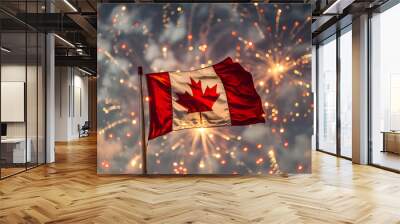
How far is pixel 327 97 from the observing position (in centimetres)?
1003

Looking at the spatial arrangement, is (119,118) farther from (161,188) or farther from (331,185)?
(331,185)

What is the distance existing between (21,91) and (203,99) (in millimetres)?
3465

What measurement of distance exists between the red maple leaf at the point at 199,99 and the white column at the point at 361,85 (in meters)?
3.38

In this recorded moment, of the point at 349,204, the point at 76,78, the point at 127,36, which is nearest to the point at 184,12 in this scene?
the point at 127,36

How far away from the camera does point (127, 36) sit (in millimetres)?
6160

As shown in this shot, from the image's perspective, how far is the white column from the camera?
7586mm

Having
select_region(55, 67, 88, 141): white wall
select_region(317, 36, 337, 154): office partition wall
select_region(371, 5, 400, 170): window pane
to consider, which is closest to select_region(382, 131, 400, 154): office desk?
select_region(371, 5, 400, 170): window pane

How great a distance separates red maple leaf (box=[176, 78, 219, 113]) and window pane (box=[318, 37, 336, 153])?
456cm

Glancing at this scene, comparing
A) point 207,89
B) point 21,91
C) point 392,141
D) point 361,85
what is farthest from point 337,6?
point 21,91

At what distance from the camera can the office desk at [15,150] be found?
646 centimetres

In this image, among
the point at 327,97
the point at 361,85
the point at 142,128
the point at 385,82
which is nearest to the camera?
the point at 142,128

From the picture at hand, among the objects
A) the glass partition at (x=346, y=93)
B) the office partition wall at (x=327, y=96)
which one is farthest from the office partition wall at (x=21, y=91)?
the office partition wall at (x=327, y=96)

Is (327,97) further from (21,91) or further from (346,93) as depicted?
A: (21,91)

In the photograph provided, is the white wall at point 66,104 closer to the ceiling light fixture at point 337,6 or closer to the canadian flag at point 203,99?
the canadian flag at point 203,99
